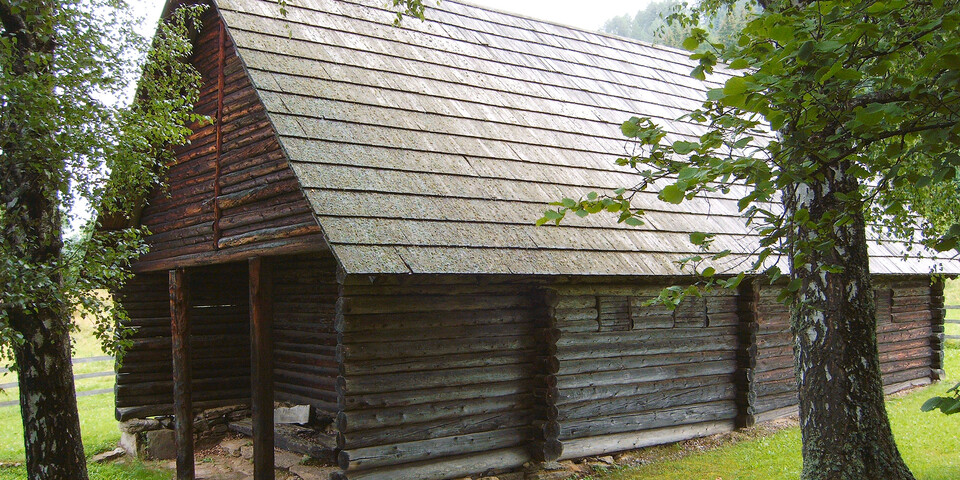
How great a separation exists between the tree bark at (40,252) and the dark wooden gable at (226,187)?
5.60 feet

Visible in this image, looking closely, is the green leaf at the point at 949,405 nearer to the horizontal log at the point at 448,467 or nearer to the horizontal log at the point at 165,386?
the horizontal log at the point at 448,467

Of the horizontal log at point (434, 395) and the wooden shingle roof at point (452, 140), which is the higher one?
the wooden shingle roof at point (452, 140)

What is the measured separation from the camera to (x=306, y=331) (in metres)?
8.52

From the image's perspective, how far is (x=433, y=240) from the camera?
20.8 ft

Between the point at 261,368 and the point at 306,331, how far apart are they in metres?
1.65

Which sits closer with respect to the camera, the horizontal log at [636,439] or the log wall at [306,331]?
the horizontal log at [636,439]

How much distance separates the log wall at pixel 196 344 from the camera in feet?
31.3

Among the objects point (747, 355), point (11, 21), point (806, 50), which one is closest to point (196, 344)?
point (11, 21)

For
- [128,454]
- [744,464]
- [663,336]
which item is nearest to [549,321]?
[663,336]

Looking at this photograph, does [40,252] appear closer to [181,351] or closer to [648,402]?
[181,351]

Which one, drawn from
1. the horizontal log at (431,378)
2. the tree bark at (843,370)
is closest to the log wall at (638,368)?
the horizontal log at (431,378)

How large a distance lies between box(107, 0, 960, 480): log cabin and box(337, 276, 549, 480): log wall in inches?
0.8

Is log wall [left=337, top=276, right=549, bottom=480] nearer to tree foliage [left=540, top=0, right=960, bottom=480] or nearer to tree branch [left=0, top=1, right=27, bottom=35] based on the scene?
tree branch [left=0, top=1, right=27, bottom=35]

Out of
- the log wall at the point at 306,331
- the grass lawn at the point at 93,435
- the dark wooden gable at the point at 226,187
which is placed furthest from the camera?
the grass lawn at the point at 93,435
